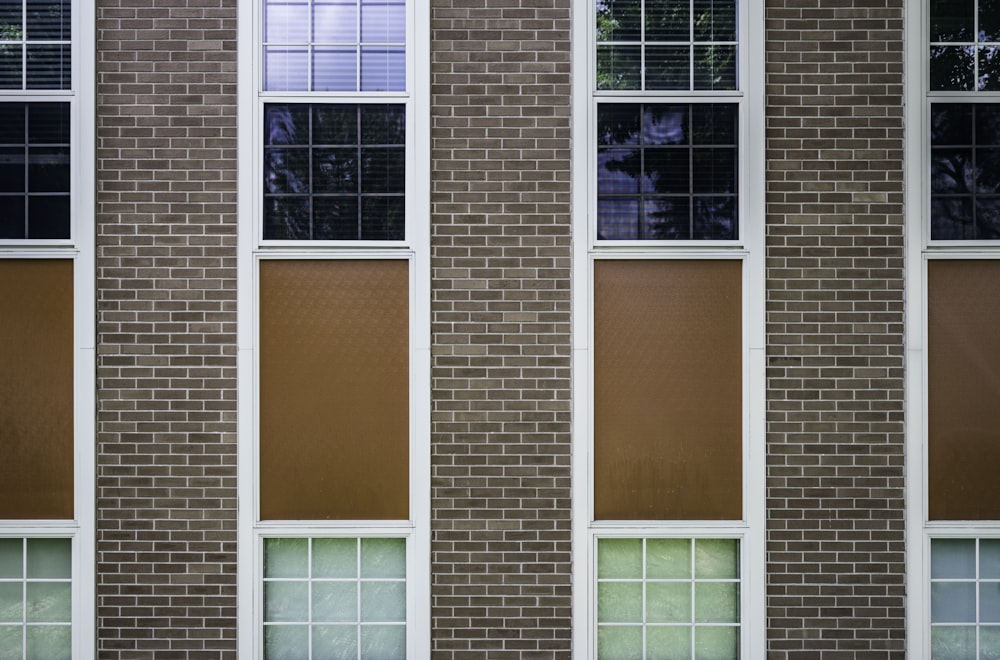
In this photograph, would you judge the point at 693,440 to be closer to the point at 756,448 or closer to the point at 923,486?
the point at 756,448

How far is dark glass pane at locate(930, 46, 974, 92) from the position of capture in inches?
189

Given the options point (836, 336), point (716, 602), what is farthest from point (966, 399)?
point (716, 602)

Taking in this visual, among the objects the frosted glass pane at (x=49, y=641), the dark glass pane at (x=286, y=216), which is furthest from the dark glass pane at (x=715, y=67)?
the frosted glass pane at (x=49, y=641)

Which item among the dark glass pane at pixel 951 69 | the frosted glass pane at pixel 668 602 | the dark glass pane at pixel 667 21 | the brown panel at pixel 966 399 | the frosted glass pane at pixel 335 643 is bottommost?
the frosted glass pane at pixel 335 643

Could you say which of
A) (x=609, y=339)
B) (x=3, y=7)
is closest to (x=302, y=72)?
(x=3, y=7)

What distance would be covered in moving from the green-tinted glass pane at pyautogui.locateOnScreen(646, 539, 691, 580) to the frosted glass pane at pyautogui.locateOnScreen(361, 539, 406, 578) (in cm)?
179

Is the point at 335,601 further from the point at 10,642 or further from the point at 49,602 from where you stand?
the point at 10,642

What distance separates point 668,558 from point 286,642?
2835 millimetres

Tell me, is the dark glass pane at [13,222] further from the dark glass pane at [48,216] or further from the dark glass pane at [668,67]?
the dark glass pane at [668,67]

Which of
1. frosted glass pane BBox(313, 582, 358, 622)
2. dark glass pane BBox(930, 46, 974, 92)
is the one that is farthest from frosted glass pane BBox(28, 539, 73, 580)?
dark glass pane BBox(930, 46, 974, 92)

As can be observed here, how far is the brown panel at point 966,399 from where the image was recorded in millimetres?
4730

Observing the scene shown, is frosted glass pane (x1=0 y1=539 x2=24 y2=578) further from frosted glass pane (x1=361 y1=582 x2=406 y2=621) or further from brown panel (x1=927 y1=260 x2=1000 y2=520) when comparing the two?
brown panel (x1=927 y1=260 x2=1000 y2=520)

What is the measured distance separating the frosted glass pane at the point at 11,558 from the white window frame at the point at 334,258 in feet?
5.20

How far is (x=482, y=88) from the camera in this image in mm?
4770
